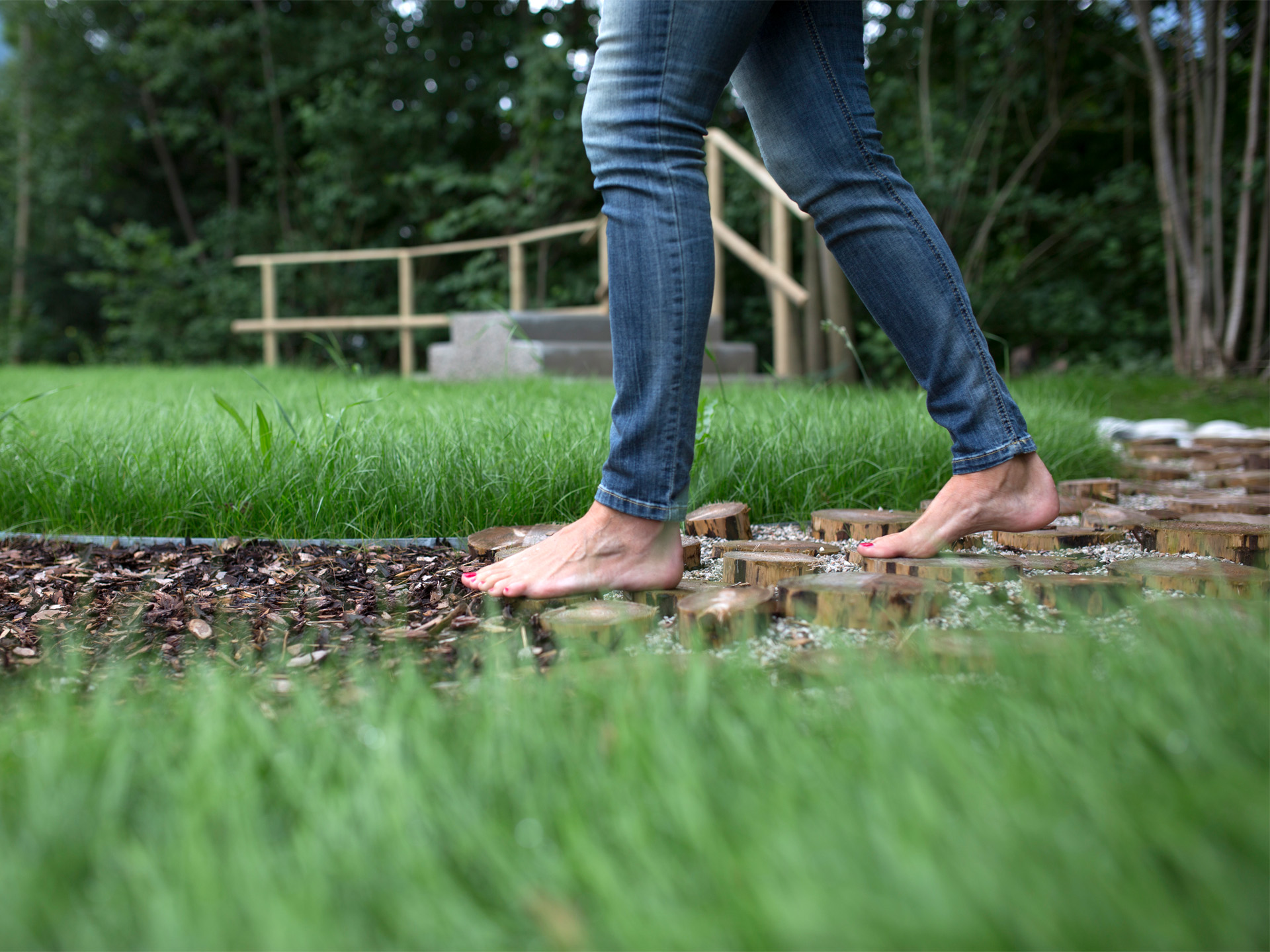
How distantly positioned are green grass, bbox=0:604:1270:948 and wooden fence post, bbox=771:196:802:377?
4015 mm

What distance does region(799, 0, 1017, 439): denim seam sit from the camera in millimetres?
1284

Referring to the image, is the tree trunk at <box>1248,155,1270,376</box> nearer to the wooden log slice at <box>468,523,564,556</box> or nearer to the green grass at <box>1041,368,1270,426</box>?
the green grass at <box>1041,368,1270,426</box>

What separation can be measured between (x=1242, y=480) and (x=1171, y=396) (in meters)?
2.63

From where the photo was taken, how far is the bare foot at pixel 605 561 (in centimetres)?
120

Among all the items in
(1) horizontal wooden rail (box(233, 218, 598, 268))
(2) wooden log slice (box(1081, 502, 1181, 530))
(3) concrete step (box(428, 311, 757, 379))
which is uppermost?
(1) horizontal wooden rail (box(233, 218, 598, 268))

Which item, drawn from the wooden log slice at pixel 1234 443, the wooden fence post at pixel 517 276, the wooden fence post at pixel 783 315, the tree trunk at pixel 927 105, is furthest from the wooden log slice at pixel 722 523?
the wooden fence post at pixel 517 276

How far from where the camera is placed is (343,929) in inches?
18.9

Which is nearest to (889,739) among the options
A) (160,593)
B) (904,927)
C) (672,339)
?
(904,927)

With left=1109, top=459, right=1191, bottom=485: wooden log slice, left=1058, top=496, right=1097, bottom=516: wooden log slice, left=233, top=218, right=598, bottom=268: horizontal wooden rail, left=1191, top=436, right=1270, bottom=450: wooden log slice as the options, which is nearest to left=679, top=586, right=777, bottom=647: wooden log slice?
left=1058, top=496, right=1097, bottom=516: wooden log slice

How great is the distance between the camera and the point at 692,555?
137cm

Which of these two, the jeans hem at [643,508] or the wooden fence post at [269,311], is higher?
the wooden fence post at [269,311]

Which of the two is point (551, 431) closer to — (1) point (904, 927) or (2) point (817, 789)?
(2) point (817, 789)

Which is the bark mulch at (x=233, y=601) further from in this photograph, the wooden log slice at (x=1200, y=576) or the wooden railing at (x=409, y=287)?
the wooden railing at (x=409, y=287)

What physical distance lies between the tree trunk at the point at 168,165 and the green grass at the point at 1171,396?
955 centimetres
